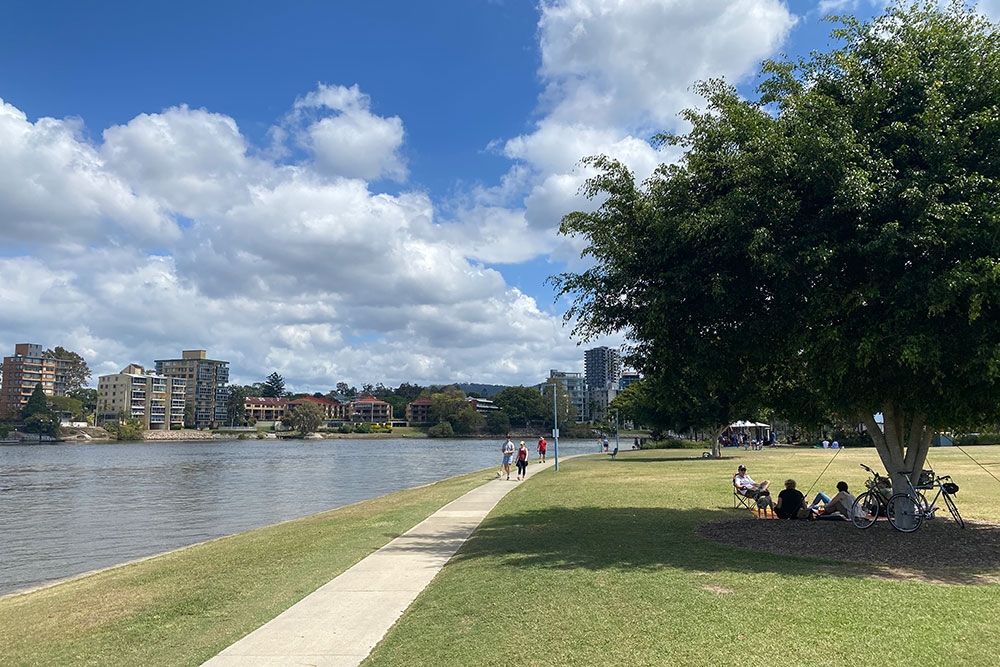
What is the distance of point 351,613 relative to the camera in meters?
8.10

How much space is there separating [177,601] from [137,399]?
187 meters

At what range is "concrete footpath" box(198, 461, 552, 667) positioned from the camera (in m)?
6.62

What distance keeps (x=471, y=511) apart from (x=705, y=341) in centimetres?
827

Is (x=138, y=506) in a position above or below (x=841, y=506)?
below

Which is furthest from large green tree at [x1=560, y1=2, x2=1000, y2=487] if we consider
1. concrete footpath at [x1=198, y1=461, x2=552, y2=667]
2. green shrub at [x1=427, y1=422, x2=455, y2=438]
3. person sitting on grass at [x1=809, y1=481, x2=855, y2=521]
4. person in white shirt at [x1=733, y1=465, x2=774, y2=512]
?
green shrub at [x1=427, y1=422, x2=455, y2=438]

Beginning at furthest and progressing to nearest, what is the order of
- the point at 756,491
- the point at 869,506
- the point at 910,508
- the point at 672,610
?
the point at 756,491 < the point at 869,506 < the point at 910,508 < the point at 672,610

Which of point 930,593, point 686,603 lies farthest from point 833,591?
point 686,603

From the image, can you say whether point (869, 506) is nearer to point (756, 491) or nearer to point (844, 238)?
point (756, 491)

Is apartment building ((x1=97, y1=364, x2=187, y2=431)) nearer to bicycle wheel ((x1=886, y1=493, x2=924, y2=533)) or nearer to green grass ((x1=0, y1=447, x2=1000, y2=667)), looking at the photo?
green grass ((x1=0, y1=447, x2=1000, y2=667))

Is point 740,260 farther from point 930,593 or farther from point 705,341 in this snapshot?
point 930,593

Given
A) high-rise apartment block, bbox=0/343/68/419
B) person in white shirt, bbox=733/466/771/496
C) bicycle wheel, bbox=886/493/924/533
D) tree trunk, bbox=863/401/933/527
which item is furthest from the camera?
high-rise apartment block, bbox=0/343/68/419

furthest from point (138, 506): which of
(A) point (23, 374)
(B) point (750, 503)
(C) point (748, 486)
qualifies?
(A) point (23, 374)

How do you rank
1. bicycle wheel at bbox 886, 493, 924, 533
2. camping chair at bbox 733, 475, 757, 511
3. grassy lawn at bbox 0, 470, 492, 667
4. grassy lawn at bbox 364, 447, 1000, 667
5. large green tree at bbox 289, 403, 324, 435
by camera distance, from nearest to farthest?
grassy lawn at bbox 364, 447, 1000, 667 → grassy lawn at bbox 0, 470, 492, 667 → bicycle wheel at bbox 886, 493, 924, 533 → camping chair at bbox 733, 475, 757, 511 → large green tree at bbox 289, 403, 324, 435

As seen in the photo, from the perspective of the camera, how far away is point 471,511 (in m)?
18.0
